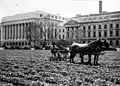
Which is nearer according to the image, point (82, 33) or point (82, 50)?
point (82, 50)

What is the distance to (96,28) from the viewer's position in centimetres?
8400

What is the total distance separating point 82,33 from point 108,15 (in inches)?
535

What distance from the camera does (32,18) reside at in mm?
110375

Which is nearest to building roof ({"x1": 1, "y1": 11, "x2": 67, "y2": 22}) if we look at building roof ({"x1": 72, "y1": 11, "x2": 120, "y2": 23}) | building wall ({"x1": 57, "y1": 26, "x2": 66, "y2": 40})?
building wall ({"x1": 57, "y1": 26, "x2": 66, "y2": 40})

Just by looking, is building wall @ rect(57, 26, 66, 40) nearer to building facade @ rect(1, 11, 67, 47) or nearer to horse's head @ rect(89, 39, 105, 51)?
building facade @ rect(1, 11, 67, 47)

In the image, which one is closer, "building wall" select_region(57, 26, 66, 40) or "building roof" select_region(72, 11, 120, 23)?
"building roof" select_region(72, 11, 120, 23)

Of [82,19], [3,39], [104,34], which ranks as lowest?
[3,39]

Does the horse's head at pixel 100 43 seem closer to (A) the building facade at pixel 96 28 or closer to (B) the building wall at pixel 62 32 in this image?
(A) the building facade at pixel 96 28

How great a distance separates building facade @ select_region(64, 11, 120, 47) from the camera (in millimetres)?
78625

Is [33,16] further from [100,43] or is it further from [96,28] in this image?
[100,43]

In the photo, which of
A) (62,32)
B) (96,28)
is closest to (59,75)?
(96,28)

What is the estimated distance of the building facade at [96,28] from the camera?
78.6 metres

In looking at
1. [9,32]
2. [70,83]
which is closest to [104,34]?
[9,32]

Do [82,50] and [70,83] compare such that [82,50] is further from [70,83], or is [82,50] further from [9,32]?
[9,32]
